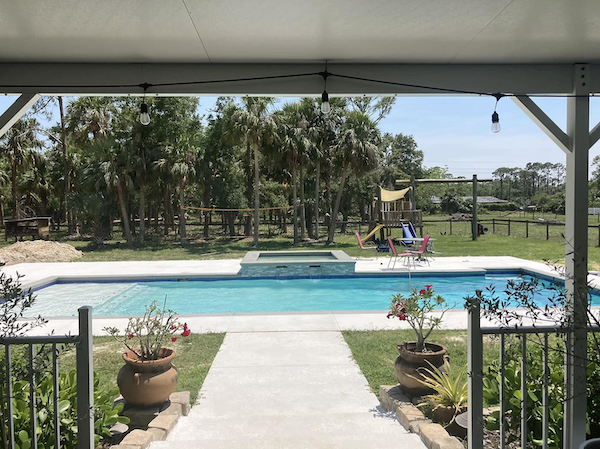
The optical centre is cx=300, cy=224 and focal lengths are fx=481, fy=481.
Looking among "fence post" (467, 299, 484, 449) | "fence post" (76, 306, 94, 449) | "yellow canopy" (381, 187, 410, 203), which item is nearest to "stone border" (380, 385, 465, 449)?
"fence post" (467, 299, 484, 449)

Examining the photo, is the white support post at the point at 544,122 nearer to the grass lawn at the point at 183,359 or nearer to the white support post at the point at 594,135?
the white support post at the point at 594,135

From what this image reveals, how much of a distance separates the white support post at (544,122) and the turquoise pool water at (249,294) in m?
5.36

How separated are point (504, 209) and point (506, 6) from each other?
46.4m

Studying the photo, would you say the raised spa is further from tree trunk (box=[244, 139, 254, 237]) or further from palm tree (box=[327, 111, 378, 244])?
tree trunk (box=[244, 139, 254, 237])

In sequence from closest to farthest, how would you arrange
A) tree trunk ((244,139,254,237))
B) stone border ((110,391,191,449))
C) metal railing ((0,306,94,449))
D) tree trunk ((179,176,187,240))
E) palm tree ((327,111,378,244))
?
1. metal railing ((0,306,94,449))
2. stone border ((110,391,191,449))
3. palm tree ((327,111,378,244))
4. tree trunk ((179,176,187,240))
5. tree trunk ((244,139,254,237))

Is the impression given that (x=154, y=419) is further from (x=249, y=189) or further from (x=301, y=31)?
(x=249, y=189)

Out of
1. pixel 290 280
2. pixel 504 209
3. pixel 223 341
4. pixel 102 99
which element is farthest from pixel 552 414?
pixel 504 209

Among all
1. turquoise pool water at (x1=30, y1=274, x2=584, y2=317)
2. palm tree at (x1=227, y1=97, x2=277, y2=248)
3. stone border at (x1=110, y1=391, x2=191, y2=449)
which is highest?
palm tree at (x1=227, y1=97, x2=277, y2=248)

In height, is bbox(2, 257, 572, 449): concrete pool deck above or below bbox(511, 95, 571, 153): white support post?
below

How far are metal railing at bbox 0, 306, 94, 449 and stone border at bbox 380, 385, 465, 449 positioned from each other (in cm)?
177

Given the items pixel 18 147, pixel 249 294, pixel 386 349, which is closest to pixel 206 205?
pixel 18 147

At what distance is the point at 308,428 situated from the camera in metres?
3.09

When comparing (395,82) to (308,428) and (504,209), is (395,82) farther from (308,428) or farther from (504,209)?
(504,209)

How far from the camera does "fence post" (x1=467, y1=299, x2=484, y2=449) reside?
2.05m
